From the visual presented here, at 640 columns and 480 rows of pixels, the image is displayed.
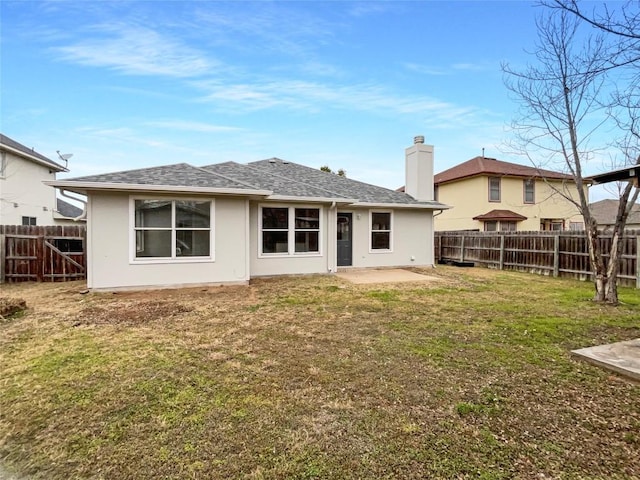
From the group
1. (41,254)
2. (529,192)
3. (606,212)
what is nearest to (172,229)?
(41,254)

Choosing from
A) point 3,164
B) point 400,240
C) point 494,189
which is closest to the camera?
point 400,240

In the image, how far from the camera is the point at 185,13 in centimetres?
916

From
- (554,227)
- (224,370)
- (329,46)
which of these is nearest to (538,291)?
(224,370)

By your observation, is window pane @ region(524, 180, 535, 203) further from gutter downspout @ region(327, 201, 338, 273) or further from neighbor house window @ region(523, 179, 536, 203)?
gutter downspout @ region(327, 201, 338, 273)

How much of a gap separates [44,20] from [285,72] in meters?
7.87

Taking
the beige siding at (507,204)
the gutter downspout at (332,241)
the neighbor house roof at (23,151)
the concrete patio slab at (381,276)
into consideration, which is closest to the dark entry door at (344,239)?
the concrete patio slab at (381,276)

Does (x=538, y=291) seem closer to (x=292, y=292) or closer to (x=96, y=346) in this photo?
(x=292, y=292)

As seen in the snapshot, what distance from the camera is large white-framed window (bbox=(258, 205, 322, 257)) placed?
10953mm

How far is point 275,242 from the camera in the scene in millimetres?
11078

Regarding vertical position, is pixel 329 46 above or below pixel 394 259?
above

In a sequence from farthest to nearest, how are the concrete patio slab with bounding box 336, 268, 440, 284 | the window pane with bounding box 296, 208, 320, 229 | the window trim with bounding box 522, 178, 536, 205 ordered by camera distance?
1. the window trim with bounding box 522, 178, 536, 205
2. the window pane with bounding box 296, 208, 320, 229
3. the concrete patio slab with bounding box 336, 268, 440, 284

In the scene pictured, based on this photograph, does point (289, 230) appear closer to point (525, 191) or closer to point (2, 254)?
point (2, 254)

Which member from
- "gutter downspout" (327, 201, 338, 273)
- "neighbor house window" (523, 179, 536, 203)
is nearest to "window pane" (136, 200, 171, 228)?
"gutter downspout" (327, 201, 338, 273)

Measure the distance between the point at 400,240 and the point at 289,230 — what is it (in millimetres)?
4966
